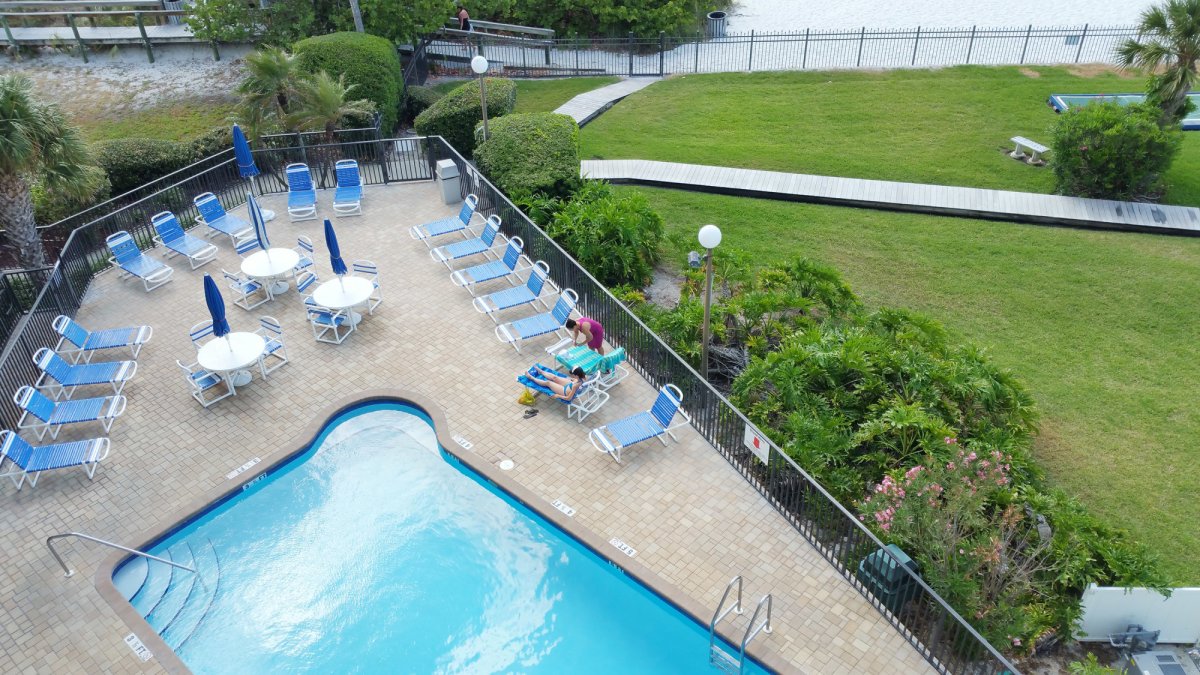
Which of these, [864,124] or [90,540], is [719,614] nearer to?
[90,540]

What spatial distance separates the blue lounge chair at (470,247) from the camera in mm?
16750

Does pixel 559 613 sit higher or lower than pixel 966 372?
lower

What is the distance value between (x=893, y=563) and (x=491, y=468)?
222 inches

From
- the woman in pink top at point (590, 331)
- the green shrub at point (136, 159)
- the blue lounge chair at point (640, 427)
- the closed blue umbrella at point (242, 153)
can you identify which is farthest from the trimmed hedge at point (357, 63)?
the blue lounge chair at point (640, 427)

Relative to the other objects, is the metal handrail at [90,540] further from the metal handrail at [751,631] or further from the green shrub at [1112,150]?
the green shrub at [1112,150]

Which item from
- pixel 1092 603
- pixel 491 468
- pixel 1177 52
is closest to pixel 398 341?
pixel 491 468

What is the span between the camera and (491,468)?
40.5 feet

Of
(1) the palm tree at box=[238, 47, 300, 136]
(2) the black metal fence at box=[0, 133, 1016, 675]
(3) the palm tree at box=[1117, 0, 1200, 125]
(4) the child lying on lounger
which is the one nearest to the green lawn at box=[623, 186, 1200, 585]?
(2) the black metal fence at box=[0, 133, 1016, 675]

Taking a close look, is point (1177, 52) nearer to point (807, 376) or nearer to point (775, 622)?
point (807, 376)

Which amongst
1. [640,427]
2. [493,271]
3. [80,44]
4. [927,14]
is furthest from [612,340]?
[927,14]

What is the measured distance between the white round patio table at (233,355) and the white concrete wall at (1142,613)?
1228 cm

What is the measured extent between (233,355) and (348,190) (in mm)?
6782

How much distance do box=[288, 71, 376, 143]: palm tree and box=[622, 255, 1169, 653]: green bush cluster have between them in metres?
10.5

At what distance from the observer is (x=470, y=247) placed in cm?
1684
